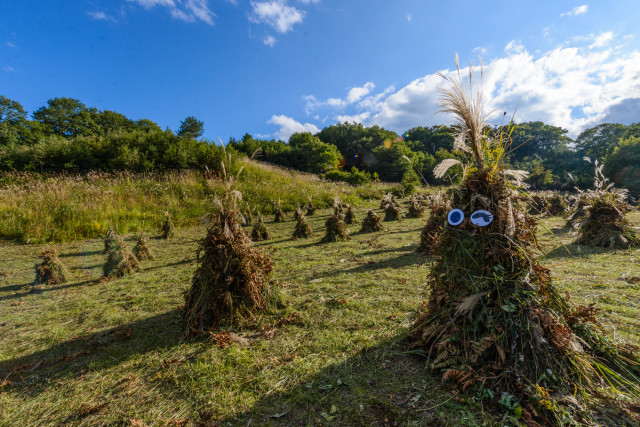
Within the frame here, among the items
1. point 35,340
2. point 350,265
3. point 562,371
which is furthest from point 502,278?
point 35,340

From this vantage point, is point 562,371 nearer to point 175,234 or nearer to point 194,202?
point 175,234

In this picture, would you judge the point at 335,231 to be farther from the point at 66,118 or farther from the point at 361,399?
the point at 66,118

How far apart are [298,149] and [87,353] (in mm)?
37867

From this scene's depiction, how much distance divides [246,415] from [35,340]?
3131 mm

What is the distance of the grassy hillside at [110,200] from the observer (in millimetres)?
8945

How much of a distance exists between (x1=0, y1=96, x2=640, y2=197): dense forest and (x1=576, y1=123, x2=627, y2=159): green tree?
4.5 inches

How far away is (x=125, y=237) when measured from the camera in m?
9.17

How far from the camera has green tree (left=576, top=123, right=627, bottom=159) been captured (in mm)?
40000

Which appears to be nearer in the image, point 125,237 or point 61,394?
point 61,394

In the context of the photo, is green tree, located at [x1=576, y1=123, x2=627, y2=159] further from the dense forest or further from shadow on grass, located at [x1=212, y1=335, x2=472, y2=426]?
shadow on grass, located at [x1=212, y1=335, x2=472, y2=426]

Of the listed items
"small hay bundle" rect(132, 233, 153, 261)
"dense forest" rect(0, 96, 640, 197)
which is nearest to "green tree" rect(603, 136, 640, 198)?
"dense forest" rect(0, 96, 640, 197)

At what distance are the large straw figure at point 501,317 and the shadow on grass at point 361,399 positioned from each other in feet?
0.57

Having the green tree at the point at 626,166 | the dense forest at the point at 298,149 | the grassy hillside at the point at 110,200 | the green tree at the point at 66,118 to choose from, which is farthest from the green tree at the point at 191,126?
the green tree at the point at 626,166

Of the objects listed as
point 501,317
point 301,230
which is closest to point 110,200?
point 301,230
